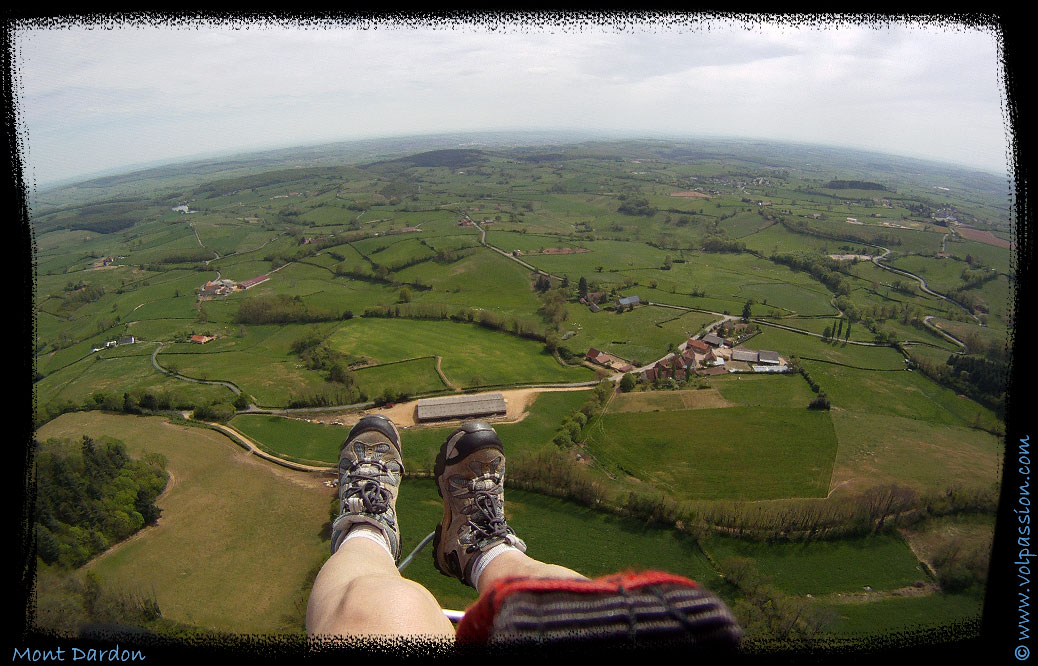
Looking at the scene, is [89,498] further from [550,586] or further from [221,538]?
[550,586]

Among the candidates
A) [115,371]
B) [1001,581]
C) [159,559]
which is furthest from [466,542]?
[115,371]

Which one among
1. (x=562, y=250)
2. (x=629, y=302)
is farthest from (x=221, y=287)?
(x=629, y=302)

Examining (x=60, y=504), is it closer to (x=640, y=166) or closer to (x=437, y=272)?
(x=437, y=272)

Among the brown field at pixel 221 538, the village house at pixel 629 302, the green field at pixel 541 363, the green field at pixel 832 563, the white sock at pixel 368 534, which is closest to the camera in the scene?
the white sock at pixel 368 534

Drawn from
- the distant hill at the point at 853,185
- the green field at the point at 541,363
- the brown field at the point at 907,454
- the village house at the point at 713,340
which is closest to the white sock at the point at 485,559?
the green field at the point at 541,363

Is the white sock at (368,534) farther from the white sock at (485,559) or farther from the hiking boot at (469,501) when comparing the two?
the white sock at (485,559)
